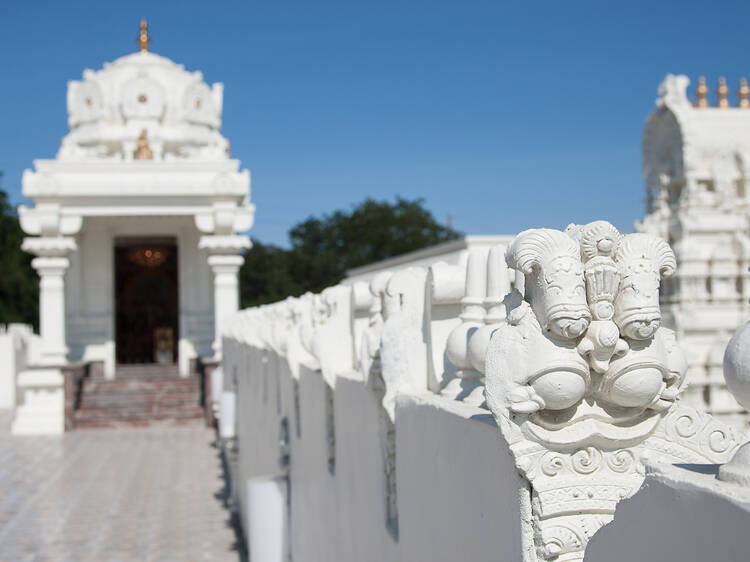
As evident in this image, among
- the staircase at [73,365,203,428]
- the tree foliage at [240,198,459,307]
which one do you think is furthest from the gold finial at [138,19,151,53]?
the tree foliage at [240,198,459,307]

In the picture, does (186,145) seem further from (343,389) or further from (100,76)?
(343,389)

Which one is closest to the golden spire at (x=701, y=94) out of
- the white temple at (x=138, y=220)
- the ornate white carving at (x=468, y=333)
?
the white temple at (x=138, y=220)

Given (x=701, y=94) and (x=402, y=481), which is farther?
(x=701, y=94)

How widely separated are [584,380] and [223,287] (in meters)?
17.0

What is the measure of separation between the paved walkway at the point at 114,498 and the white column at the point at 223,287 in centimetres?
207

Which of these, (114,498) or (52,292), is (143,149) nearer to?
(52,292)

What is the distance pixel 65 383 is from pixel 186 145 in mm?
6323

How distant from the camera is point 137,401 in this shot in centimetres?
1853

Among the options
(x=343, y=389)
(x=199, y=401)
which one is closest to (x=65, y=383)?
(x=199, y=401)

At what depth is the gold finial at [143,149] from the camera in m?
19.9

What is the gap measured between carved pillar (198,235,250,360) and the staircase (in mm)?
1129

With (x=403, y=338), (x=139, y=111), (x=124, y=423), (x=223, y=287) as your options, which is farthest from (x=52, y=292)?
(x=403, y=338)

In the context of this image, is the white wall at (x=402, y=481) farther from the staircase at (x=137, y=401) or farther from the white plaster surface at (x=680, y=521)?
the staircase at (x=137, y=401)

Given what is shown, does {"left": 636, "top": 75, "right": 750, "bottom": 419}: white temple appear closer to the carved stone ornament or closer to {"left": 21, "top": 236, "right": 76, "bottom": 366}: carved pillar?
{"left": 21, "top": 236, "right": 76, "bottom": 366}: carved pillar
